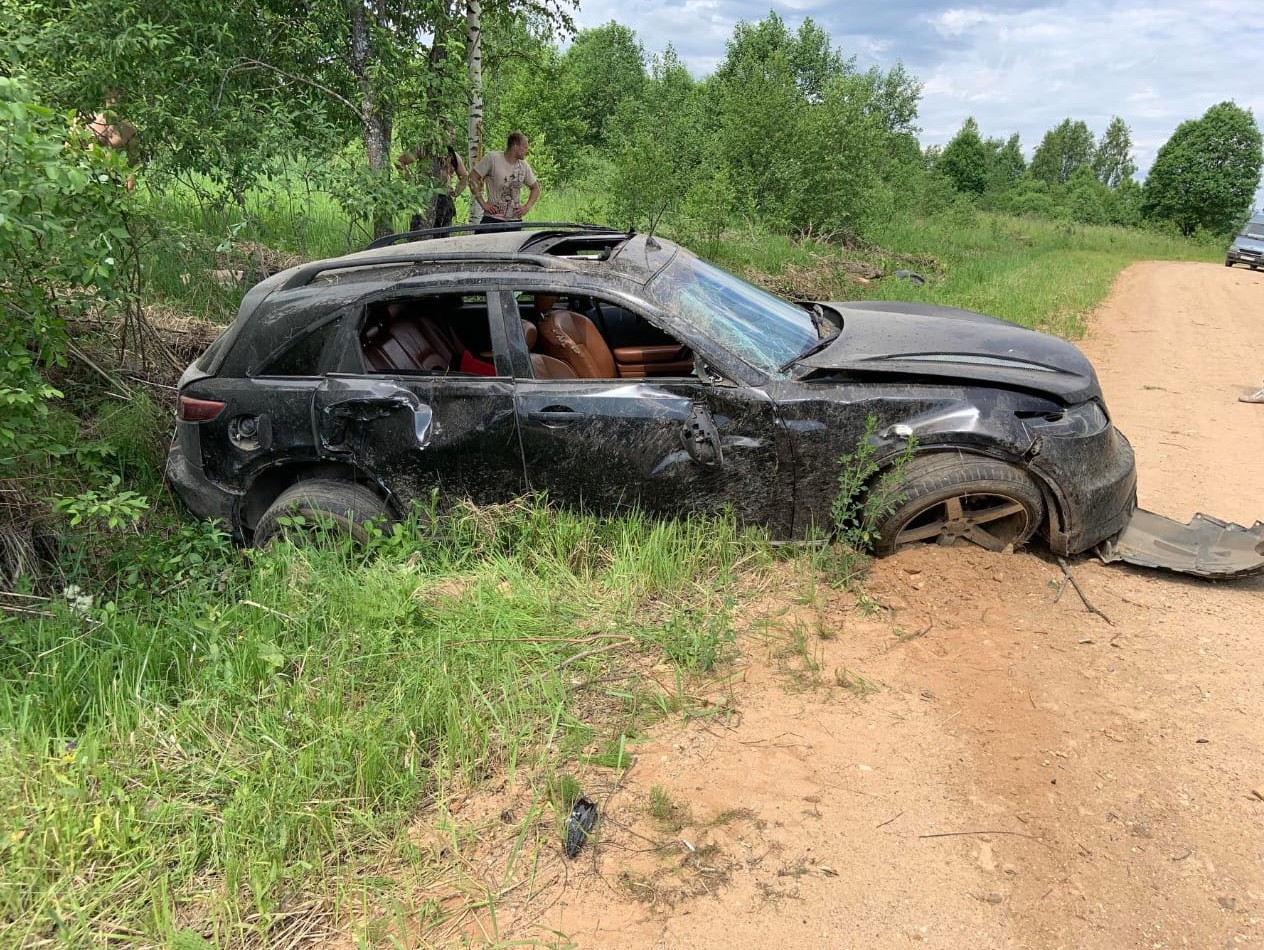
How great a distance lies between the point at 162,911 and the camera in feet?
7.06

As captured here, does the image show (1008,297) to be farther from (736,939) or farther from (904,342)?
(736,939)

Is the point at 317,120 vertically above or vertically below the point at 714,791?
above

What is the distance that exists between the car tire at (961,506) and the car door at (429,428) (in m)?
1.82

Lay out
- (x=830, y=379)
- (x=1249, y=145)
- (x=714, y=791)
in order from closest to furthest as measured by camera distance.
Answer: (x=714, y=791)
(x=830, y=379)
(x=1249, y=145)

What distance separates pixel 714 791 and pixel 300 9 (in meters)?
7.73

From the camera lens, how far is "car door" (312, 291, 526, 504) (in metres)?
3.88

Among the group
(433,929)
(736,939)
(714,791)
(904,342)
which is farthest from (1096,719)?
(433,929)

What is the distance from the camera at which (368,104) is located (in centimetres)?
734

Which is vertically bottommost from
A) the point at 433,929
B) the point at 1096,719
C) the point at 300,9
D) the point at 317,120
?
the point at 433,929

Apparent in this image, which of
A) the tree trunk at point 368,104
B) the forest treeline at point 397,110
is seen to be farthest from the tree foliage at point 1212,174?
the tree trunk at point 368,104

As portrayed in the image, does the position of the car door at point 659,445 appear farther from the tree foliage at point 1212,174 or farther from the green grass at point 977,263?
the tree foliage at point 1212,174

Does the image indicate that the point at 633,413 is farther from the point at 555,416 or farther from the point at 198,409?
the point at 198,409

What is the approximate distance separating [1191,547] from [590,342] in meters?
3.20

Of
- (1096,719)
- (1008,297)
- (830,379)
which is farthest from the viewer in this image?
(1008,297)
